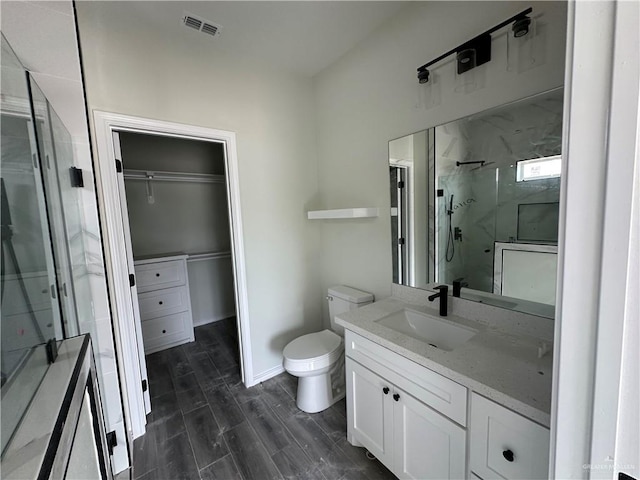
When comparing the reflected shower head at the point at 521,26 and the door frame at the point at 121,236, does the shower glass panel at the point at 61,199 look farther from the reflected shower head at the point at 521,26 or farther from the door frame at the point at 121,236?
the reflected shower head at the point at 521,26

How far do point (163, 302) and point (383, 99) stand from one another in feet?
9.85

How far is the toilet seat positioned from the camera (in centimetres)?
188

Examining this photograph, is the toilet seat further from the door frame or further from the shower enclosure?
the shower enclosure

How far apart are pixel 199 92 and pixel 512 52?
1.95 m

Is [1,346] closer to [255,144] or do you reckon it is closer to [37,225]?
[37,225]

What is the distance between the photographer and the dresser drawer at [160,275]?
9.28 feet

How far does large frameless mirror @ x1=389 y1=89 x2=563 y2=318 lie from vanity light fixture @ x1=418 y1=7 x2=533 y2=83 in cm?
27

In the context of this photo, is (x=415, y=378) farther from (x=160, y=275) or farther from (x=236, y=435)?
(x=160, y=275)

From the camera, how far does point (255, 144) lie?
7.34 ft

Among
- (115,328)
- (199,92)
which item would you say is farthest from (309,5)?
(115,328)

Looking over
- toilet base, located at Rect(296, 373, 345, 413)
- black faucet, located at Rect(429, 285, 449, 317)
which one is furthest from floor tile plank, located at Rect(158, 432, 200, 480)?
black faucet, located at Rect(429, 285, 449, 317)

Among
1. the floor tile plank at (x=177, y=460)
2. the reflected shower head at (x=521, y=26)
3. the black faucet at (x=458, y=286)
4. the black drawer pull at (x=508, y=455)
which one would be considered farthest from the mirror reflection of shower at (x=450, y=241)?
the floor tile plank at (x=177, y=460)

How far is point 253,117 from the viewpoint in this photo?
87.4 inches

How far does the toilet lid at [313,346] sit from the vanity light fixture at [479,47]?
6.42 ft
